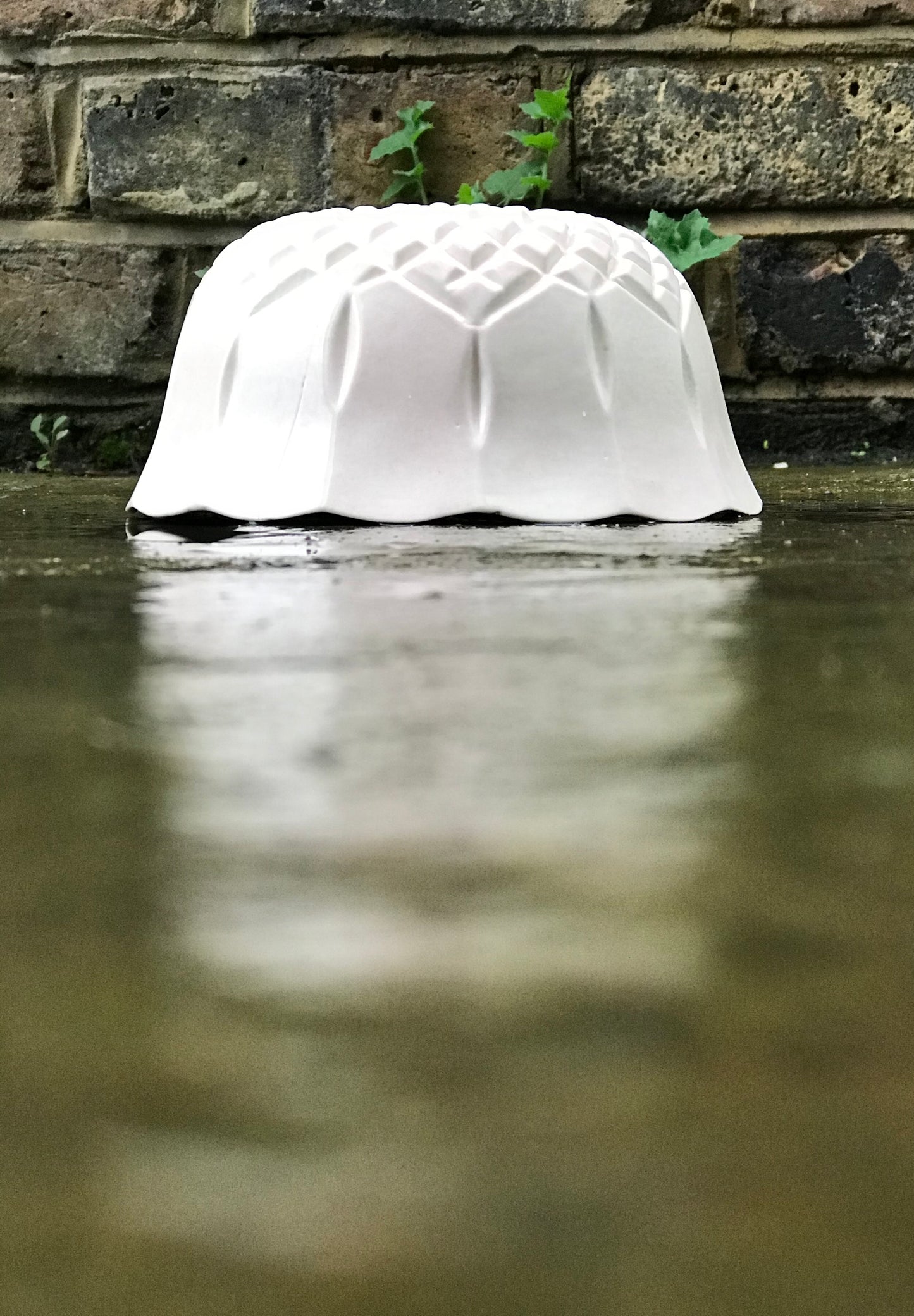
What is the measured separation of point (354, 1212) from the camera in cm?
13

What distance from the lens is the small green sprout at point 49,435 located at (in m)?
1.96

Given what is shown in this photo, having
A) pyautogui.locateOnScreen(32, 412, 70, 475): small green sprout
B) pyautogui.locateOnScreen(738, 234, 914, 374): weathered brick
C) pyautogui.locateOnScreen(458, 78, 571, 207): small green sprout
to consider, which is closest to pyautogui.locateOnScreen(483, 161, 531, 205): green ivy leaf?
pyautogui.locateOnScreen(458, 78, 571, 207): small green sprout

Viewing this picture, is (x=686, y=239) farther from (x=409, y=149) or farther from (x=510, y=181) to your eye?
(x=409, y=149)

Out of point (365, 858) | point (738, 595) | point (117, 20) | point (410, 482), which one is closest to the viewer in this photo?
point (365, 858)

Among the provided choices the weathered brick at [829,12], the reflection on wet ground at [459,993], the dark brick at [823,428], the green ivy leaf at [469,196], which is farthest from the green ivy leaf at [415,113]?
the reflection on wet ground at [459,993]

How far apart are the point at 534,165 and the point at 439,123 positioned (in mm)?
168

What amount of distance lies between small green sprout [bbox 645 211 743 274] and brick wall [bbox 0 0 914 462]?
0.41 feet

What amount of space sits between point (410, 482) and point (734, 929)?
3.01 feet

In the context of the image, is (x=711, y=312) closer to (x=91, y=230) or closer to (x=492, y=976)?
(x=91, y=230)

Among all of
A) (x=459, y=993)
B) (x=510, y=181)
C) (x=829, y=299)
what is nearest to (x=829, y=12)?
(x=829, y=299)

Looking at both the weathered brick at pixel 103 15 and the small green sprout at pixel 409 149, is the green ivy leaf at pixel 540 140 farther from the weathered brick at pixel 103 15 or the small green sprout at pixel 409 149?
the weathered brick at pixel 103 15

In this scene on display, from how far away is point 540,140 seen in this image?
1.79 meters

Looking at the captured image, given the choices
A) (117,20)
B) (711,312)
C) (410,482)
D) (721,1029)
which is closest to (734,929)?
(721,1029)

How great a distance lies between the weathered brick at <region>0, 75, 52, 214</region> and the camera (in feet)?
6.25
